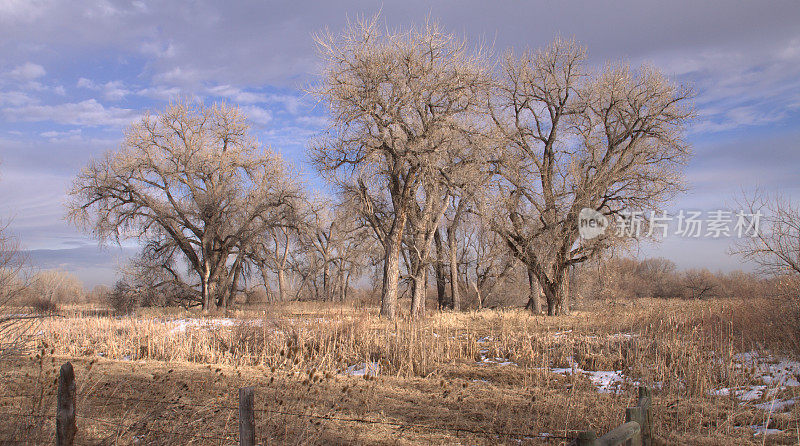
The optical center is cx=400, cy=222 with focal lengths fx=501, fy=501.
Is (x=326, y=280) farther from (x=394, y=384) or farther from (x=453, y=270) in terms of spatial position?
(x=394, y=384)

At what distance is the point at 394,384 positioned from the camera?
885 cm

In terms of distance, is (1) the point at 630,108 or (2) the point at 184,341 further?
(1) the point at 630,108

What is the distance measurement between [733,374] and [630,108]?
16110 millimetres

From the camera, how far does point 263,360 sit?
10773 mm

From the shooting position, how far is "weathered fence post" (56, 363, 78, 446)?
486 cm

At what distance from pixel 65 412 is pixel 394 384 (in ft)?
16.9

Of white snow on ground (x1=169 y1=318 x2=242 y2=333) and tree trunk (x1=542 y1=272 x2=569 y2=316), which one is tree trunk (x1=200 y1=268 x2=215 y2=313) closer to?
white snow on ground (x1=169 y1=318 x2=242 y2=333)

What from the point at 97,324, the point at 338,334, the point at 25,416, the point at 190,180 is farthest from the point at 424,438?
the point at 190,180

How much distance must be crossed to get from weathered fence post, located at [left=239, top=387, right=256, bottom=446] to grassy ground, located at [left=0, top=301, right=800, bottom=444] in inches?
45.1

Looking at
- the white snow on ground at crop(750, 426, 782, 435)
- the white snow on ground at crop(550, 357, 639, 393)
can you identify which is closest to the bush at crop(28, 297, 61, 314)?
the white snow on ground at crop(550, 357, 639, 393)

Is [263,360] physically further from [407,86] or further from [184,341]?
[407,86]

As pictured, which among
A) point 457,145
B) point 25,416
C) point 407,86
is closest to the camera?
point 25,416

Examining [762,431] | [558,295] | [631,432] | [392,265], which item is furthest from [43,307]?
[762,431]

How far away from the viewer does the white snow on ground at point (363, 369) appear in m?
9.66
